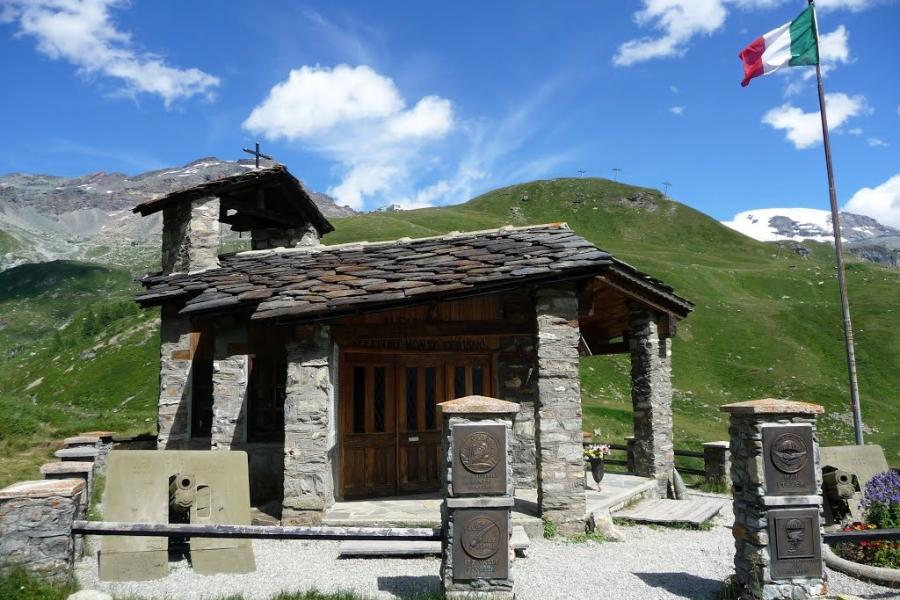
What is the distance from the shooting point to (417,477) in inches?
462

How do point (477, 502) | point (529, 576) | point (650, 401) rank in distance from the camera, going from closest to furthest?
point (477, 502) < point (529, 576) < point (650, 401)

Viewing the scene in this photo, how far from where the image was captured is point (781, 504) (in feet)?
20.0

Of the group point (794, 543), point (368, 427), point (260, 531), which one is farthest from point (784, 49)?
point (260, 531)

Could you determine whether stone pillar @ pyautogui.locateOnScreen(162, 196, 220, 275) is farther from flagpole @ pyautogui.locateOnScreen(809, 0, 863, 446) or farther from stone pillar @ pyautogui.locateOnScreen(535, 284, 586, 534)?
flagpole @ pyautogui.locateOnScreen(809, 0, 863, 446)

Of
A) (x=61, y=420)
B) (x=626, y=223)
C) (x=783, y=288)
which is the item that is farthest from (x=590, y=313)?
(x=626, y=223)

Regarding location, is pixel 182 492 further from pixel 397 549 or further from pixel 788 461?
pixel 788 461

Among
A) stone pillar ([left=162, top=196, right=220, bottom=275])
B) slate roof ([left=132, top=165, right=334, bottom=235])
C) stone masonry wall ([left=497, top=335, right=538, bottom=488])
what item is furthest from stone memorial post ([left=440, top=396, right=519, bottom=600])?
slate roof ([left=132, top=165, right=334, bottom=235])

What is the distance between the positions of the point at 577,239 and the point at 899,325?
41489mm

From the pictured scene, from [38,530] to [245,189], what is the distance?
1010cm

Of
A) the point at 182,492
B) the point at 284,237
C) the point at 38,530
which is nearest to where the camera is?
the point at 38,530

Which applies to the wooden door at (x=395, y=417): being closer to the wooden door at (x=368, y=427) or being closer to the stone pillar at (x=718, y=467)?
the wooden door at (x=368, y=427)

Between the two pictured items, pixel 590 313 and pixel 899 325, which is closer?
pixel 590 313

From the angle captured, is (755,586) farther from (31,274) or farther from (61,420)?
(31,274)

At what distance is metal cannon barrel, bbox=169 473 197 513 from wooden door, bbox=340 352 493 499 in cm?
369
